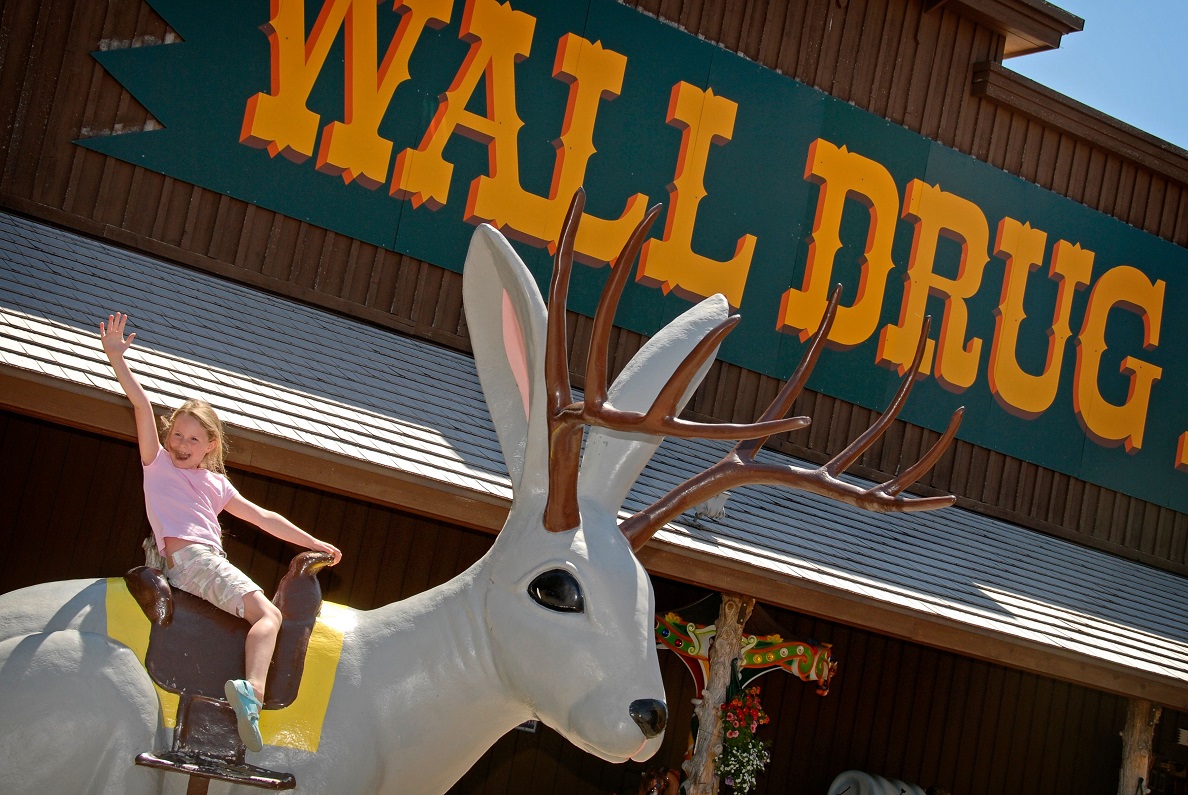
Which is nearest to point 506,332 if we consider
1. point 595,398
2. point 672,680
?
point 595,398

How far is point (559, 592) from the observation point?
3023 mm

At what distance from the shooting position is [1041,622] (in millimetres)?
7293

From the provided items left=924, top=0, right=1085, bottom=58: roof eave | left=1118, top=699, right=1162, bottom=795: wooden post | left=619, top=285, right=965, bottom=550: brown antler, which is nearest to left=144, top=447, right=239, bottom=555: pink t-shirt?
left=619, top=285, right=965, bottom=550: brown antler

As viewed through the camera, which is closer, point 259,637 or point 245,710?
point 245,710

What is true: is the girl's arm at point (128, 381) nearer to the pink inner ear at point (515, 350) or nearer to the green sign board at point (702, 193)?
the pink inner ear at point (515, 350)

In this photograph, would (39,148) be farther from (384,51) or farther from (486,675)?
(486,675)

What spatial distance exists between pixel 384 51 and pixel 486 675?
5949mm

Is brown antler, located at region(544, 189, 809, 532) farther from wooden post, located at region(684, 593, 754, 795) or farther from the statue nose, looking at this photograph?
wooden post, located at region(684, 593, 754, 795)

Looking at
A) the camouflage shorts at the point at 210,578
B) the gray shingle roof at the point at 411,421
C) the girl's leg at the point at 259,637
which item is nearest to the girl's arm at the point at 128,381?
the camouflage shorts at the point at 210,578

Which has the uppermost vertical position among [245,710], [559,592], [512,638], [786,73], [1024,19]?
[1024,19]

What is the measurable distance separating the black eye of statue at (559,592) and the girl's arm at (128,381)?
119 centimetres

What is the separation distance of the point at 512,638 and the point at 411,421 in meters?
3.41

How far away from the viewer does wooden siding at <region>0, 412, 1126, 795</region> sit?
716 cm

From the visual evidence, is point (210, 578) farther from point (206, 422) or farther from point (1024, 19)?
point (1024, 19)
